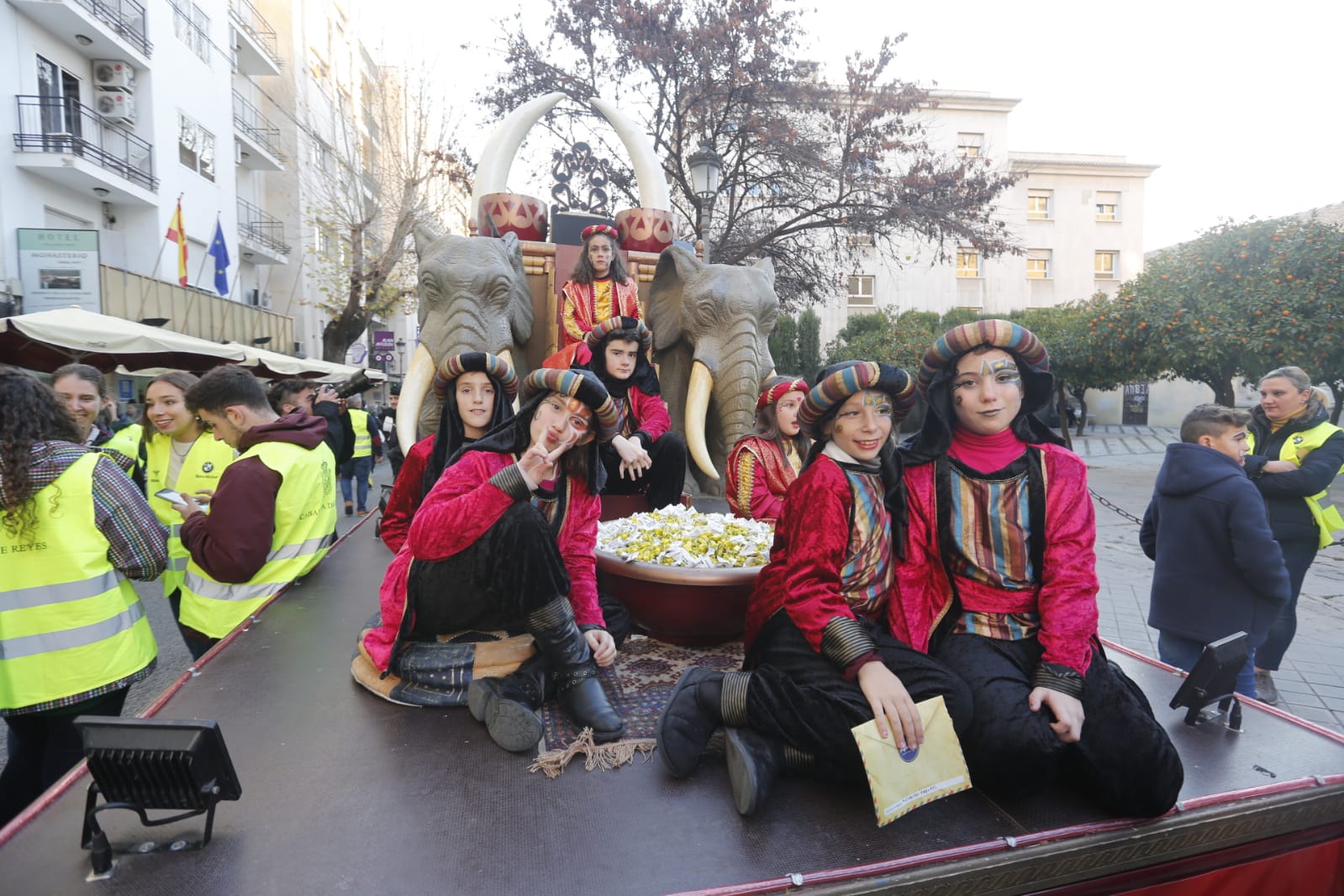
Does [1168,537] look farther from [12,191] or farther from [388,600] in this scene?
[12,191]

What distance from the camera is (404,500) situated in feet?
10.5

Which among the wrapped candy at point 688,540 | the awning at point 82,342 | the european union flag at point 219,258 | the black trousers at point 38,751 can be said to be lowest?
the black trousers at point 38,751

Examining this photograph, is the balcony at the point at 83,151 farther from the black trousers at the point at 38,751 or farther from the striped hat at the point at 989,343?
the striped hat at the point at 989,343

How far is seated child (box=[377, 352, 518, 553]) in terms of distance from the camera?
2951mm

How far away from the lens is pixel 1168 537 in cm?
346

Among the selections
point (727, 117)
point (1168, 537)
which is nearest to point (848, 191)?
point (727, 117)

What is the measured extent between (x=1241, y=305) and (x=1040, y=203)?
2086cm

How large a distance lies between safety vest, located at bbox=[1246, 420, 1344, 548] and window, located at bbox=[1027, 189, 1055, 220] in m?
33.2

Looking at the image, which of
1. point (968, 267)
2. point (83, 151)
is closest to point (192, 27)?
point (83, 151)

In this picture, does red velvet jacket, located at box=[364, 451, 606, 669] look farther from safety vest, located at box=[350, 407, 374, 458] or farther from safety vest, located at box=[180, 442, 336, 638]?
safety vest, located at box=[350, 407, 374, 458]

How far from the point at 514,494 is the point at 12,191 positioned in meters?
15.4

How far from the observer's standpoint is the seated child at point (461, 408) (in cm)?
295

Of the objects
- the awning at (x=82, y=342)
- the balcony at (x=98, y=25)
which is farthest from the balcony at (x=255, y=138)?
the awning at (x=82, y=342)

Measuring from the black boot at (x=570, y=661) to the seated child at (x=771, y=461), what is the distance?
1560 millimetres
